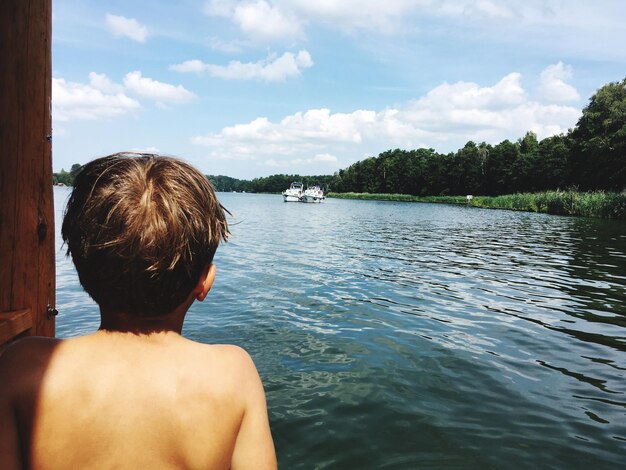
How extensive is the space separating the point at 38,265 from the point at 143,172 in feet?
5.62

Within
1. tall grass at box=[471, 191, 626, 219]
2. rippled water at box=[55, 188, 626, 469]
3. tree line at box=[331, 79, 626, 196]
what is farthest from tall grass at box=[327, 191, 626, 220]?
rippled water at box=[55, 188, 626, 469]

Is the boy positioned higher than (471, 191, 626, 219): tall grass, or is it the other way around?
(471, 191, 626, 219): tall grass

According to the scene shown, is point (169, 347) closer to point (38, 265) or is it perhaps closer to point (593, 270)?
point (38, 265)

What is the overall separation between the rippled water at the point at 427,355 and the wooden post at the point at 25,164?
1368 millimetres

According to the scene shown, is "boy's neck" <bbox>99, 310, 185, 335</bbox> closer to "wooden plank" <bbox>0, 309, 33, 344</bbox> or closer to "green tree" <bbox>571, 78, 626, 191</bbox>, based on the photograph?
"wooden plank" <bbox>0, 309, 33, 344</bbox>

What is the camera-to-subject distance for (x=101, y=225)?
1285mm

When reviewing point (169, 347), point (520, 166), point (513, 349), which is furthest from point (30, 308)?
point (520, 166)

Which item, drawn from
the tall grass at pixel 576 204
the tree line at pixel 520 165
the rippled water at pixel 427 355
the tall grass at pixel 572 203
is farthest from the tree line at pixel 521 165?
the rippled water at pixel 427 355

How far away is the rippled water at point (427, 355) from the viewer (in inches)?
171

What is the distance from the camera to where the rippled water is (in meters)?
4.36

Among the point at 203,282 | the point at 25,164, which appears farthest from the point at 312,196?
the point at 203,282

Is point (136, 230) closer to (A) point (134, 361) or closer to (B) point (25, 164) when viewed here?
(A) point (134, 361)

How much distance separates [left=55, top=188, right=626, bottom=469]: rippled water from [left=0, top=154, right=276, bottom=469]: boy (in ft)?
0.85

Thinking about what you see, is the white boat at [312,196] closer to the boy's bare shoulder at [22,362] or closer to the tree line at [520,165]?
the tree line at [520,165]
